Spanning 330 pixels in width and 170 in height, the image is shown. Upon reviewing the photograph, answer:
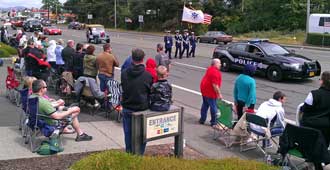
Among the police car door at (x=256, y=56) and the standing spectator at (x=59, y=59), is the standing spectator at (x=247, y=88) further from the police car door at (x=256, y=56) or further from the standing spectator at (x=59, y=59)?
the police car door at (x=256, y=56)

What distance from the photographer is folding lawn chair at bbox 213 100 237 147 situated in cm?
848

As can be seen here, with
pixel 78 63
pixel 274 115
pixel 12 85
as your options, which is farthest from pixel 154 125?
pixel 12 85

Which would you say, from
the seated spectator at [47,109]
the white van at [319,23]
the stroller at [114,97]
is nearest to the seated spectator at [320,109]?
the seated spectator at [47,109]

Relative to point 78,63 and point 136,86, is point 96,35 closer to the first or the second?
point 78,63

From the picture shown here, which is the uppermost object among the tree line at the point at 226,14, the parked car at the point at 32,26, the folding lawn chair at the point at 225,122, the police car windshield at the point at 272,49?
the tree line at the point at 226,14

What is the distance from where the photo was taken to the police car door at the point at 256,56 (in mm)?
18219

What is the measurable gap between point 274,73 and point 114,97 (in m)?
9.37

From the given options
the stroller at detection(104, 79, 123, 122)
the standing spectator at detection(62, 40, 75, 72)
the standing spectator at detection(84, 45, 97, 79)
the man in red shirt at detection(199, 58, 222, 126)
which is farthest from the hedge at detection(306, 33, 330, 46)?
the stroller at detection(104, 79, 123, 122)

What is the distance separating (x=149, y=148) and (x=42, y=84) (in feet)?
7.17

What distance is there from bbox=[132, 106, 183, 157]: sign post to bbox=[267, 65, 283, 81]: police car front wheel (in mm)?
11268

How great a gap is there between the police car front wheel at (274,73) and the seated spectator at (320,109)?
36.1 feet

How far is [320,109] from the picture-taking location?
6445 mm

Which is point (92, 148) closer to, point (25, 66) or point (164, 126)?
point (164, 126)

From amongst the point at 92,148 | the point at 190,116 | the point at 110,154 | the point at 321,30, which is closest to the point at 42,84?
the point at 92,148
